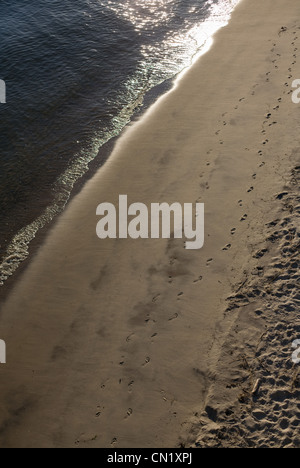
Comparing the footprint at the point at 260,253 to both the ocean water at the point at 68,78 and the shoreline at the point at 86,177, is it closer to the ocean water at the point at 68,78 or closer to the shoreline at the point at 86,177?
the shoreline at the point at 86,177

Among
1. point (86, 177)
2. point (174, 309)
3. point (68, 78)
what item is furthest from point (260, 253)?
point (68, 78)

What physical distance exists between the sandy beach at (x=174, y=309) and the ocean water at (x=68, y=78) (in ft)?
4.26

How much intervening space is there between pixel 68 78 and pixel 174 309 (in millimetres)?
12466

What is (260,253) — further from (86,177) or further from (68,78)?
(68,78)

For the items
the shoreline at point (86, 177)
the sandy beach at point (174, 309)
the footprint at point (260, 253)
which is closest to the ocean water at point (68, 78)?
the shoreline at point (86, 177)

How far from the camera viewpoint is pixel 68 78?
58.2 ft

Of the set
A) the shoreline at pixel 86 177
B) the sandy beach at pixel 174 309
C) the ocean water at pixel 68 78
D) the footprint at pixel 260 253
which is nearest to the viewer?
the sandy beach at pixel 174 309

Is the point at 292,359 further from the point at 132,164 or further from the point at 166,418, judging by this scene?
the point at 132,164

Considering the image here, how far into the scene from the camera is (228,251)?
10.4 metres

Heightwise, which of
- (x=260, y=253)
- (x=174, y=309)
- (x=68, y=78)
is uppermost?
(x=68, y=78)

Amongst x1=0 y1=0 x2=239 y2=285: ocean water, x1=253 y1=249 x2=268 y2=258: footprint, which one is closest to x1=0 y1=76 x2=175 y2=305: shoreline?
x1=0 y1=0 x2=239 y2=285: ocean water

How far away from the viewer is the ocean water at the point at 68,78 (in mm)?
13320

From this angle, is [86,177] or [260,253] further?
[86,177]
